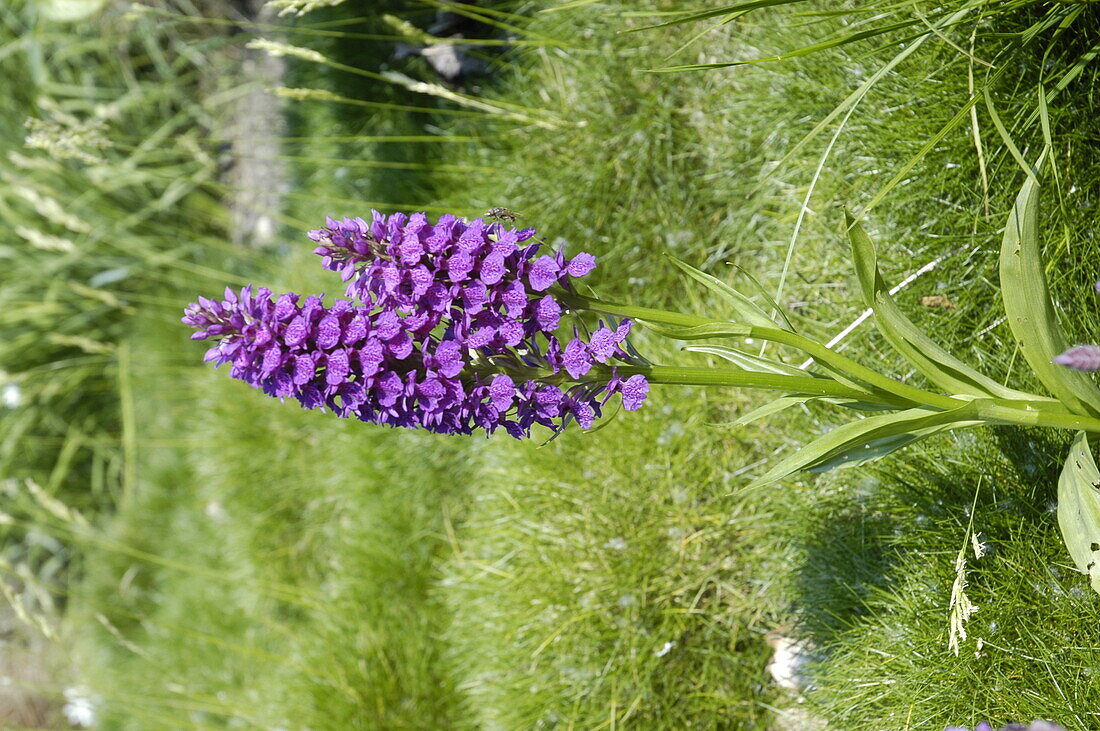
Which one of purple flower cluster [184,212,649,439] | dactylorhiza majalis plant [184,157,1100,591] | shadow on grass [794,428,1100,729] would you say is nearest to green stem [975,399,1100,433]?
dactylorhiza majalis plant [184,157,1100,591]

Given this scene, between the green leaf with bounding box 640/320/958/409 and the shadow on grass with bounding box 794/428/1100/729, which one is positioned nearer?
the green leaf with bounding box 640/320/958/409

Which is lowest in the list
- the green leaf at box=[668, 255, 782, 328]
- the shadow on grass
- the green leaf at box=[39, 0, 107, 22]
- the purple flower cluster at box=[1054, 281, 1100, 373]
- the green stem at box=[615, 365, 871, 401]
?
the shadow on grass

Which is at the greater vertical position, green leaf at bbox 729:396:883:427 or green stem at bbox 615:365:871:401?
green stem at bbox 615:365:871:401

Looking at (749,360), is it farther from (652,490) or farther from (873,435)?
(652,490)

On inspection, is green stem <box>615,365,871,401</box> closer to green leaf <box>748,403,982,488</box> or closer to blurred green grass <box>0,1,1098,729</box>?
green leaf <box>748,403,982,488</box>

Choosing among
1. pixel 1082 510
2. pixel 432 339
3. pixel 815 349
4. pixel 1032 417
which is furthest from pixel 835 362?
pixel 432 339

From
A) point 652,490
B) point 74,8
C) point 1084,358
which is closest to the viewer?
point 1084,358

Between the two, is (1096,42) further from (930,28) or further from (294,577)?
(294,577)
